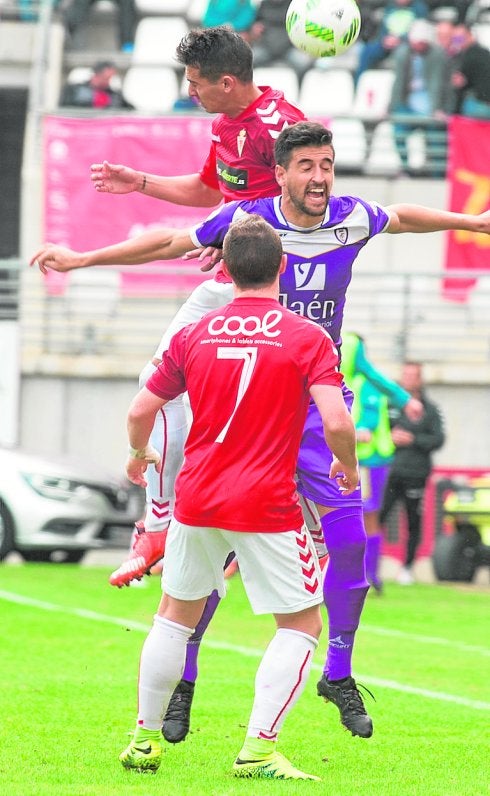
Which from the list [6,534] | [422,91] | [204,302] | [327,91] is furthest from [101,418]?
[204,302]

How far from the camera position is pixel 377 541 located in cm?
1448

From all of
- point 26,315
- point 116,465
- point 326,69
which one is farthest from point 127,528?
point 326,69

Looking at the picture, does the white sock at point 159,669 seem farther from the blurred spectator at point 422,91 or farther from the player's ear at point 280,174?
the blurred spectator at point 422,91

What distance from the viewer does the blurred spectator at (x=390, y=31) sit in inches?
922

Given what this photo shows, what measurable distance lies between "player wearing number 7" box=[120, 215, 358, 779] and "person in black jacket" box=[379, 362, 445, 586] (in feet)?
34.2

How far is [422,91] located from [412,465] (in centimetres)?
793

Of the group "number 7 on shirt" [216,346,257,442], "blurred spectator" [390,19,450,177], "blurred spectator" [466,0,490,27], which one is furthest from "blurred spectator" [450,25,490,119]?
"number 7 on shirt" [216,346,257,442]

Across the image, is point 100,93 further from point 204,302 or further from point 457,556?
point 204,302

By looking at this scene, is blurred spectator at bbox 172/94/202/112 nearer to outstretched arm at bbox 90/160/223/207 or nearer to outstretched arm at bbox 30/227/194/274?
outstretched arm at bbox 90/160/223/207

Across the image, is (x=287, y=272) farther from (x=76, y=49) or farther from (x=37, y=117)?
(x=76, y=49)

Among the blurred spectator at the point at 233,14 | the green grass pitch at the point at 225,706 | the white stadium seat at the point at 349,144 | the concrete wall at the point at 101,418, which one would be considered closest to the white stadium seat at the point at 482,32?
the white stadium seat at the point at 349,144

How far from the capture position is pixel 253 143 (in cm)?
715

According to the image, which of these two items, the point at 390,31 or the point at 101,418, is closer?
the point at 101,418

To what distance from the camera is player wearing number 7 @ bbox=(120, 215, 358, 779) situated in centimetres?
601
